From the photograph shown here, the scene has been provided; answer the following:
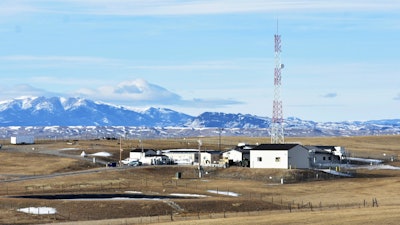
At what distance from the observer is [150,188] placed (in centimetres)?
11612

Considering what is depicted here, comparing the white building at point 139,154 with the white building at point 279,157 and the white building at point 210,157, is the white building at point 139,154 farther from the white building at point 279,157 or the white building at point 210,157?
the white building at point 279,157

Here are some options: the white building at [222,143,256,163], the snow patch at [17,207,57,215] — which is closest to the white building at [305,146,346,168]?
the white building at [222,143,256,163]

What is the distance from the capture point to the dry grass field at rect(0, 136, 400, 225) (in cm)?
8406

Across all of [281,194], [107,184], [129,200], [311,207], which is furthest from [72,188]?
[311,207]

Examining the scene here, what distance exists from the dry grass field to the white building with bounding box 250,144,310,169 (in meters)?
6.24

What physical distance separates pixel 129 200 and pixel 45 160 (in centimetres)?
6583

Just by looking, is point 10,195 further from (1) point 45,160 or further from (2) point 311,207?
(1) point 45,160

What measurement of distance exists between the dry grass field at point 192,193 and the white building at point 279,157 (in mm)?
6242

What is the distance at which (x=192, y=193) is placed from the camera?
110 metres

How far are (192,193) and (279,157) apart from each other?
37238 mm

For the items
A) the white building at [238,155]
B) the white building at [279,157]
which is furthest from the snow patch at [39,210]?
the white building at [238,155]

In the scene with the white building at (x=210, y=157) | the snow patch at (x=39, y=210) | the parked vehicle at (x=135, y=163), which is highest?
the white building at (x=210, y=157)

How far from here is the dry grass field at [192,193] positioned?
3310 inches

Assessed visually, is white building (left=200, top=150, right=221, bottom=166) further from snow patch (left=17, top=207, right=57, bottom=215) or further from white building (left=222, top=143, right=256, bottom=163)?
snow patch (left=17, top=207, right=57, bottom=215)
